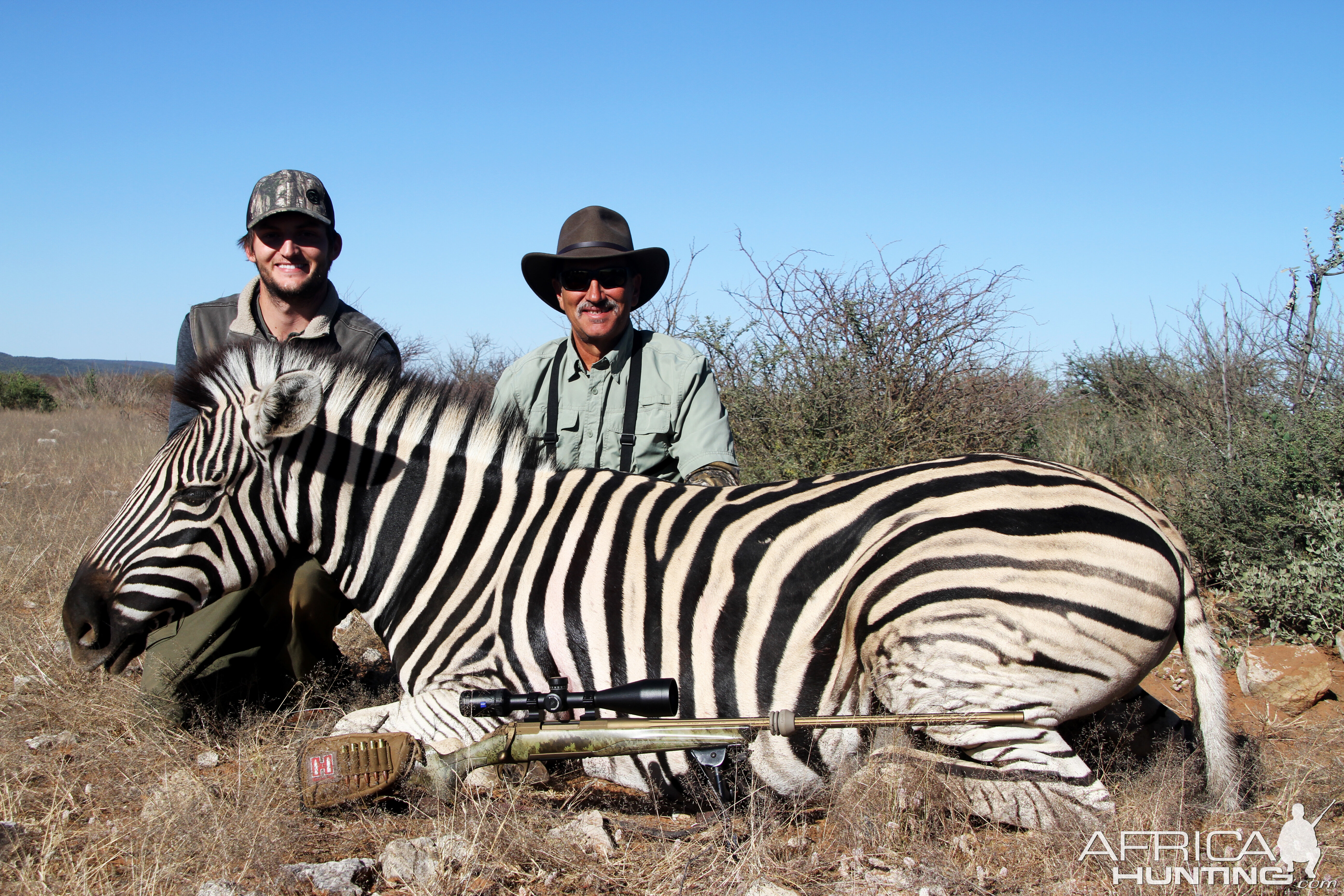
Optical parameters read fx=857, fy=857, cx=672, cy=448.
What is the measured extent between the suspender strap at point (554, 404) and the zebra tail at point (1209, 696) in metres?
3.08

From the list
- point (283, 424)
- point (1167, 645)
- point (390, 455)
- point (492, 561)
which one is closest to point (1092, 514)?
point (1167, 645)

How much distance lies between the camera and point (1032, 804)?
2693mm

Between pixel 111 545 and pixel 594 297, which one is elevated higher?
pixel 594 297

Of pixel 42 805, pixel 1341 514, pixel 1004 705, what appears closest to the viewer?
pixel 1004 705

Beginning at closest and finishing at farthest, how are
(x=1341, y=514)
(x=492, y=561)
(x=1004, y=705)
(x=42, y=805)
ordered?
(x=1004, y=705) < (x=42, y=805) < (x=492, y=561) < (x=1341, y=514)

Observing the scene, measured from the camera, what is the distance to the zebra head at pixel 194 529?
120 inches

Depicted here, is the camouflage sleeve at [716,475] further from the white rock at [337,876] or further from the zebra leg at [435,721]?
the white rock at [337,876]

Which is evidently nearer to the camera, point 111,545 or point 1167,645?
point 1167,645

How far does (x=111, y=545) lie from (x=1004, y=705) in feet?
10.2

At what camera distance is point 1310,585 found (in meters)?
4.97

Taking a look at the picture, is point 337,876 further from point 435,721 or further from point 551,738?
point 551,738

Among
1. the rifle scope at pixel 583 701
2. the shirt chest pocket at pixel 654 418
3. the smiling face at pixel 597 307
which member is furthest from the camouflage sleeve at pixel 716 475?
the rifle scope at pixel 583 701

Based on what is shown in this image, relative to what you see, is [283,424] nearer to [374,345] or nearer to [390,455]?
[390,455]

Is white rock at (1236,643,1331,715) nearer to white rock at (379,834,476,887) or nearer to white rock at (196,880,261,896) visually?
white rock at (379,834,476,887)
